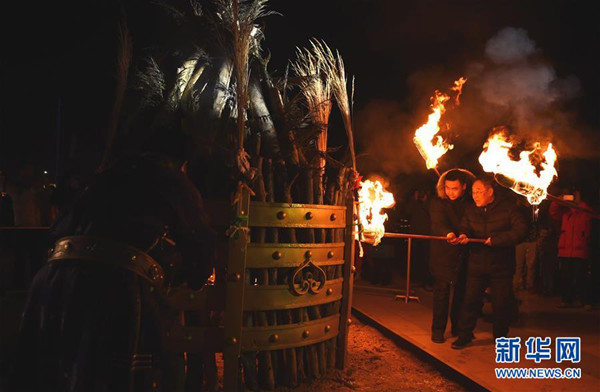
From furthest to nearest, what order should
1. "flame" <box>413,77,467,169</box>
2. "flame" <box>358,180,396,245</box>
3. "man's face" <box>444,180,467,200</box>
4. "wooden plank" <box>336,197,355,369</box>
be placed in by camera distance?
"flame" <box>413,77,467,169</box> < "man's face" <box>444,180,467,200</box> < "flame" <box>358,180,396,245</box> < "wooden plank" <box>336,197,355,369</box>

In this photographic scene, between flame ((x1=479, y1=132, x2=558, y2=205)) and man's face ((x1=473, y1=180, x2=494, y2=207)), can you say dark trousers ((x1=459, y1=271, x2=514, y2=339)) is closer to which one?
man's face ((x1=473, y1=180, x2=494, y2=207))

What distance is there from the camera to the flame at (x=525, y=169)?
595cm

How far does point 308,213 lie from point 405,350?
2.94m

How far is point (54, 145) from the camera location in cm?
2353

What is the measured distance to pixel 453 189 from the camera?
6738 millimetres

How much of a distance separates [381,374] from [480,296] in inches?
72.5

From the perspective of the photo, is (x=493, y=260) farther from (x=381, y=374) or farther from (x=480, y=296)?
(x=381, y=374)

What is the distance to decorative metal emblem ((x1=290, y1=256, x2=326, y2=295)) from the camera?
4.57 metres

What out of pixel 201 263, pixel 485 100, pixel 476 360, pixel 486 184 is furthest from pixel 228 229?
pixel 485 100

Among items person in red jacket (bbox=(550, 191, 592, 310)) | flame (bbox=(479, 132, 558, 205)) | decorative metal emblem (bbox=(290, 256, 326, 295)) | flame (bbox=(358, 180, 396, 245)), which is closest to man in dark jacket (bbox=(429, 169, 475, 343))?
flame (bbox=(479, 132, 558, 205))

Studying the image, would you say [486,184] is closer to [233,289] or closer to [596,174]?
[233,289]

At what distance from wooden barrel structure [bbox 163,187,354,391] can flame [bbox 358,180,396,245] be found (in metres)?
1.05

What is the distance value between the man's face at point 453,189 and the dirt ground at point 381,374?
2.23m

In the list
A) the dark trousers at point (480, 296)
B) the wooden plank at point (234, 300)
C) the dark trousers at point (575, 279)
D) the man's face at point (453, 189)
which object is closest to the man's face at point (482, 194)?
the man's face at point (453, 189)
